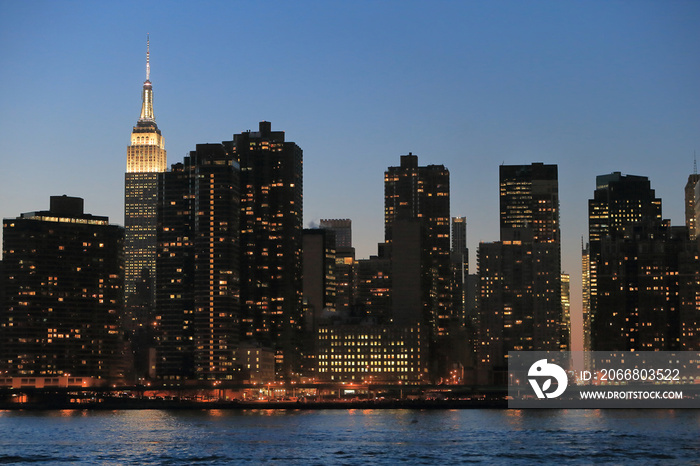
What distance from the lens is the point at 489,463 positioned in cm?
13200

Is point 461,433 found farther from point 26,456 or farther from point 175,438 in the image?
point 26,456

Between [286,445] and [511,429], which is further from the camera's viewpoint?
[511,429]

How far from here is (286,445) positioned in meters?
156

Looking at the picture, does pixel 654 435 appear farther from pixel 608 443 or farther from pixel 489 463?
pixel 489 463

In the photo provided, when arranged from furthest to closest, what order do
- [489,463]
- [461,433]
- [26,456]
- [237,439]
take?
1. [461,433]
2. [237,439]
3. [26,456]
4. [489,463]

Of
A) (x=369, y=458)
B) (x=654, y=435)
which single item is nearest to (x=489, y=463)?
(x=369, y=458)

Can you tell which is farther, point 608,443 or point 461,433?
point 461,433

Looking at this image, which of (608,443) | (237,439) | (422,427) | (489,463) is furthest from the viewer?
(422,427)

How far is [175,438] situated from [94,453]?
27715mm

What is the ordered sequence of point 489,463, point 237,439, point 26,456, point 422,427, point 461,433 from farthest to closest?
point 422,427, point 461,433, point 237,439, point 26,456, point 489,463

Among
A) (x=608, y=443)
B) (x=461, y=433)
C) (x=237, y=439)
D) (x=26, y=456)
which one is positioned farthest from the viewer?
(x=461, y=433)

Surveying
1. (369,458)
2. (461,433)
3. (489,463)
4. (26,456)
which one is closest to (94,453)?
(26,456)

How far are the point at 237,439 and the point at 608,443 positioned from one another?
52409 mm

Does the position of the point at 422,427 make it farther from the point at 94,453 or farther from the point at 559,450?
the point at 94,453
